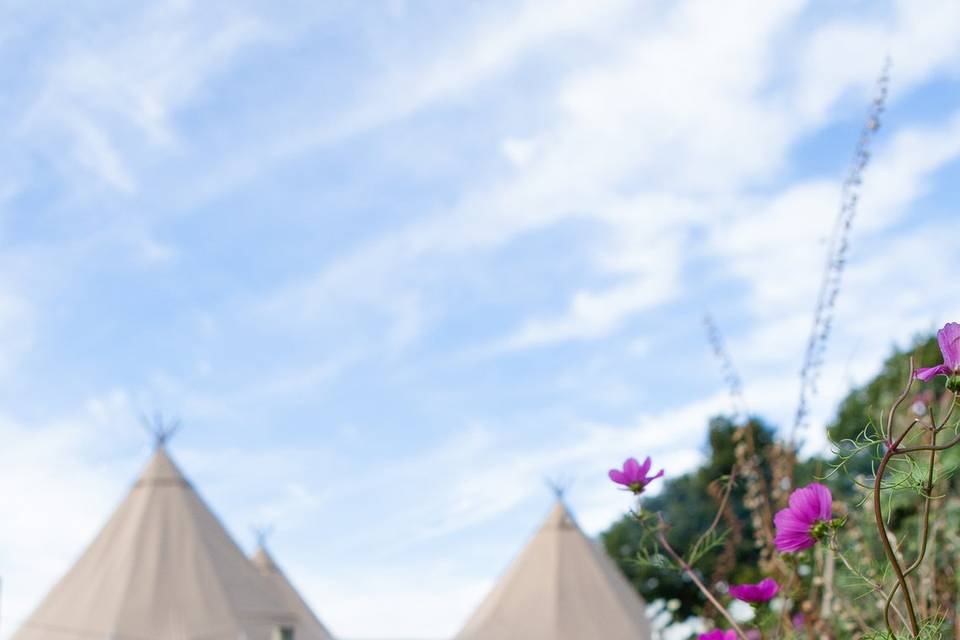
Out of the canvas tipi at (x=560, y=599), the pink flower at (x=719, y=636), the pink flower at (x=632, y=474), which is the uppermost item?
the canvas tipi at (x=560, y=599)

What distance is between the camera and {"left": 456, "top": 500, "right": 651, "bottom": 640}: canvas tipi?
363 inches

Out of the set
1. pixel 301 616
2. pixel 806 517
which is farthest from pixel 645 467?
Result: pixel 301 616

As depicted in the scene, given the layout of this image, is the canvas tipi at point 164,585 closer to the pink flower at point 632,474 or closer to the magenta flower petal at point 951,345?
the pink flower at point 632,474

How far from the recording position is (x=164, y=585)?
820 centimetres

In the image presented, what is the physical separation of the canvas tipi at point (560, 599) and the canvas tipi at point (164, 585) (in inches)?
62.0

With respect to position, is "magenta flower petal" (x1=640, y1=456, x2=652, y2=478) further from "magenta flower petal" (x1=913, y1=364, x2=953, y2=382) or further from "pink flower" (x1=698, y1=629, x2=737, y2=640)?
"magenta flower petal" (x1=913, y1=364, x2=953, y2=382)

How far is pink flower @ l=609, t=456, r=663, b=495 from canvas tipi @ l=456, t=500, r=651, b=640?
7785 millimetres

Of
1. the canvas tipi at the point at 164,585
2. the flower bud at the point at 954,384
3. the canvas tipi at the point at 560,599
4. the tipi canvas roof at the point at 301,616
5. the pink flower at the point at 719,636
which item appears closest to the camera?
the flower bud at the point at 954,384

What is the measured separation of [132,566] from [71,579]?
64cm

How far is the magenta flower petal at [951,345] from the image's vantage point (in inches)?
43.8

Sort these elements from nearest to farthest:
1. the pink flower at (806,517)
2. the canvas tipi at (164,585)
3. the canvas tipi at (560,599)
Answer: the pink flower at (806,517) < the canvas tipi at (164,585) < the canvas tipi at (560,599)

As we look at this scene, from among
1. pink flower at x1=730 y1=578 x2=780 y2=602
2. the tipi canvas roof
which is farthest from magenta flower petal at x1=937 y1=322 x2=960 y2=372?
the tipi canvas roof

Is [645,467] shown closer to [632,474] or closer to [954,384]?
[632,474]

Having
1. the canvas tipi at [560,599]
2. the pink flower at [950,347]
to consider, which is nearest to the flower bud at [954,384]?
the pink flower at [950,347]
